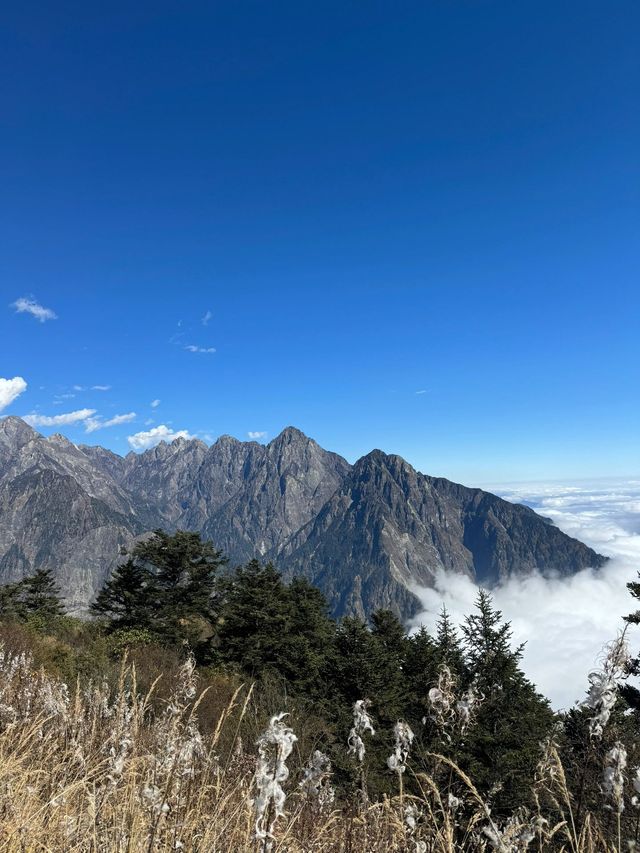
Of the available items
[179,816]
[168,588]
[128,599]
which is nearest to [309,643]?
[168,588]

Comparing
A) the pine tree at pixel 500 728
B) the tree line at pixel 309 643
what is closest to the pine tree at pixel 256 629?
the tree line at pixel 309 643

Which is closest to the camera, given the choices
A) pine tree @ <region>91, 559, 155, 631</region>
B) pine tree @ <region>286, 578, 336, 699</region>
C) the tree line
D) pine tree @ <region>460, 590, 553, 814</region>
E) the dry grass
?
the dry grass

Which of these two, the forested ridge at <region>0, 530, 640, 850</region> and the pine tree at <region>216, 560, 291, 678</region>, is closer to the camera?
the forested ridge at <region>0, 530, 640, 850</region>

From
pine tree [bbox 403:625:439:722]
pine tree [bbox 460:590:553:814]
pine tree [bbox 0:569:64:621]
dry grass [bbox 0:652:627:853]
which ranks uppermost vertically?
dry grass [bbox 0:652:627:853]

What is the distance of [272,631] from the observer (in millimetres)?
33750

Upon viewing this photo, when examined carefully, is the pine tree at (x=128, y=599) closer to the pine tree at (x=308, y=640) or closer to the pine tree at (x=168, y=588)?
the pine tree at (x=168, y=588)

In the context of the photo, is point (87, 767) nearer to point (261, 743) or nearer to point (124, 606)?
point (261, 743)

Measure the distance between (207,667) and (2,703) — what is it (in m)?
28.5

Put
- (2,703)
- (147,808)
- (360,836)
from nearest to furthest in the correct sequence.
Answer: (147,808), (360,836), (2,703)

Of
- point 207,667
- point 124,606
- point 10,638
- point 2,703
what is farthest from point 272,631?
point 2,703

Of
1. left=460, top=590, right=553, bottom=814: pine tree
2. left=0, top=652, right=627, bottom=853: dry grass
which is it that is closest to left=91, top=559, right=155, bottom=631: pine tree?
left=460, top=590, right=553, bottom=814: pine tree

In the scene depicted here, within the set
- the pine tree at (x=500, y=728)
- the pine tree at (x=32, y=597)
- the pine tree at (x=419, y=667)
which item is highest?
the pine tree at (x=32, y=597)

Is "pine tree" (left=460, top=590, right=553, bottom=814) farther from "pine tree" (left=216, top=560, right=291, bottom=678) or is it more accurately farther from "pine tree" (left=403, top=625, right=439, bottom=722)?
"pine tree" (left=216, top=560, right=291, bottom=678)

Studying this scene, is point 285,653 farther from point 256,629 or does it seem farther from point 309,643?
point 309,643
